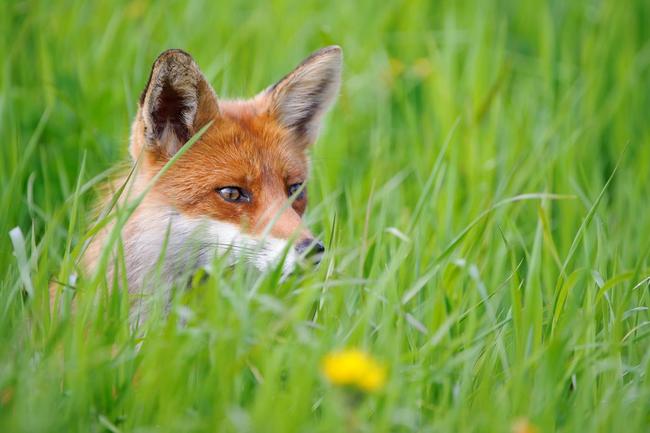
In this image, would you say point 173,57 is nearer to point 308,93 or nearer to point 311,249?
point 308,93

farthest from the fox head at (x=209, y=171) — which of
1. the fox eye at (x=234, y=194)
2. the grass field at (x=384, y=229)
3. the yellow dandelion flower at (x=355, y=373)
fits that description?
the yellow dandelion flower at (x=355, y=373)

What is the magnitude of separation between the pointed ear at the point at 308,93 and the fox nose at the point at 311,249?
1345 mm

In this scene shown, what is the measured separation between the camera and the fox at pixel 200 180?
4301mm

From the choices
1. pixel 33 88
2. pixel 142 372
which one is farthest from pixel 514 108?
pixel 142 372

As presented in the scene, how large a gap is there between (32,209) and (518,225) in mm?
3087

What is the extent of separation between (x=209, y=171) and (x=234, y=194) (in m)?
0.19

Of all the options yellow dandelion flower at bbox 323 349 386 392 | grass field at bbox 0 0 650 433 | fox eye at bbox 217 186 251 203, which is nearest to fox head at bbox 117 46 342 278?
fox eye at bbox 217 186 251 203

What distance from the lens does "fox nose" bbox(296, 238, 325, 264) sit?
3969 millimetres

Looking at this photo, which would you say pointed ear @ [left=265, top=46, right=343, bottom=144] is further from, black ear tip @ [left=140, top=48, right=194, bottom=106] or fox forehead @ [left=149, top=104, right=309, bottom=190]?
black ear tip @ [left=140, top=48, right=194, bottom=106]

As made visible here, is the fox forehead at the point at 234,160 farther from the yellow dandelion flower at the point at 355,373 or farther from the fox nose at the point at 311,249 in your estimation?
the yellow dandelion flower at the point at 355,373

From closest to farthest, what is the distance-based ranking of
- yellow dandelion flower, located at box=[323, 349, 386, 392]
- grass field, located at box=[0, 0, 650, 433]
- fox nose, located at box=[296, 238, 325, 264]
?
yellow dandelion flower, located at box=[323, 349, 386, 392]
grass field, located at box=[0, 0, 650, 433]
fox nose, located at box=[296, 238, 325, 264]

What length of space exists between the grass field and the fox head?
0.84 ft

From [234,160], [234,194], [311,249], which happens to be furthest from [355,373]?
[234,160]

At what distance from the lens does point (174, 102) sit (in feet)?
15.1
